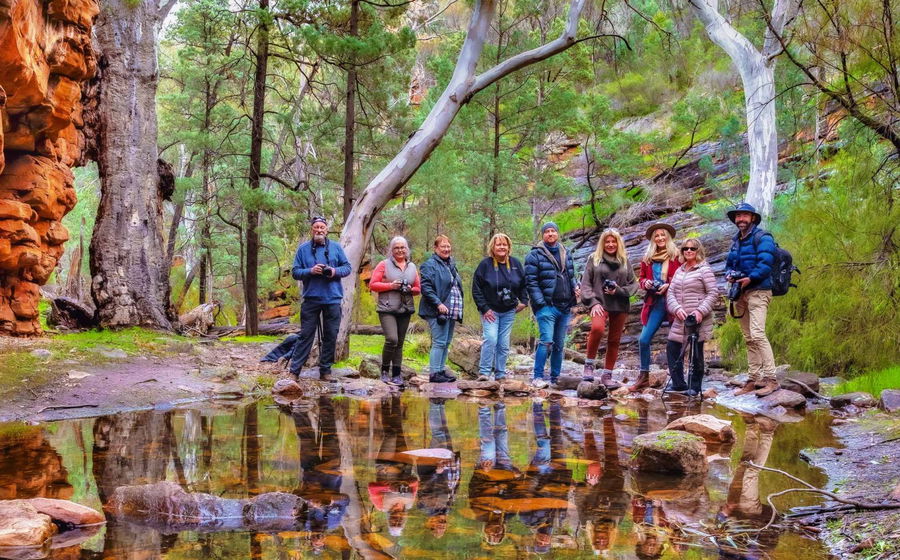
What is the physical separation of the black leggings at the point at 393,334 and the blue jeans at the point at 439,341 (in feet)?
1.25

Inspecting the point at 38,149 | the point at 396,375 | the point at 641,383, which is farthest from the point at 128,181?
the point at 641,383

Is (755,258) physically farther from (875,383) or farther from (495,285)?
(495,285)

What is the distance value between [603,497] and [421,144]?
845 centimetres

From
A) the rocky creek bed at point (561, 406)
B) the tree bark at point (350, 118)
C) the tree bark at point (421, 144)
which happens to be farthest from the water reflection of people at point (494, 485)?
the tree bark at point (350, 118)

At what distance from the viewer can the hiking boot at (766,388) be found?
760 centimetres

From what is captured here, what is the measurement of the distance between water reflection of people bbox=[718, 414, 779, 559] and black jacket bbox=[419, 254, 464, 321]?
4524mm

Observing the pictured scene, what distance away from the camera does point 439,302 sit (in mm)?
9023

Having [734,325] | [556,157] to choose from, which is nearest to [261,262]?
[556,157]

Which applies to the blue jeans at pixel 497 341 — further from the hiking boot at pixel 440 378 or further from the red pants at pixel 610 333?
the red pants at pixel 610 333

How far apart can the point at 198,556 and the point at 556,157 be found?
31904 millimetres

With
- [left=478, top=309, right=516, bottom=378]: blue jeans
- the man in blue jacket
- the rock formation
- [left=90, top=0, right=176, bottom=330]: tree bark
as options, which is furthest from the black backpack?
[left=90, top=0, right=176, bottom=330]: tree bark

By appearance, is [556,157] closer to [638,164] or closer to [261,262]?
[638,164]

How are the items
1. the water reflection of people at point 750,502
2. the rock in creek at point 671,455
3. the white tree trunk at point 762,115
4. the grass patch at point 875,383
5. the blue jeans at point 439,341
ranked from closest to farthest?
the water reflection of people at point 750,502 → the rock in creek at point 671,455 → the grass patch at point 875,383 → the blue jeans at point 439,341 → the white tree trunk at point 762,115

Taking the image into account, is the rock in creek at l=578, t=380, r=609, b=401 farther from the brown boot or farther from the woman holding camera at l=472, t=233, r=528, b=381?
the woman holding camera at l=472, t=233, r=528, b=381
